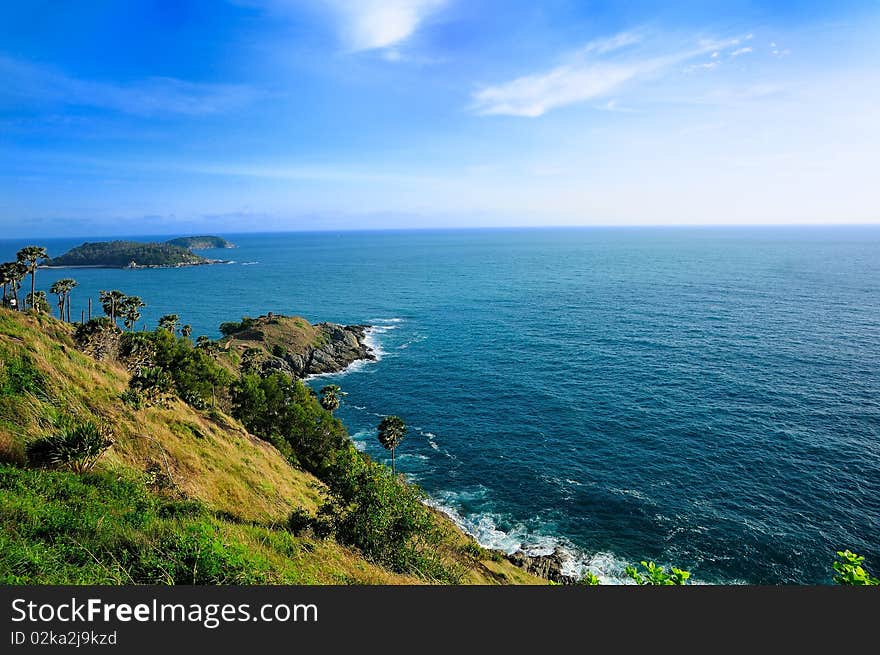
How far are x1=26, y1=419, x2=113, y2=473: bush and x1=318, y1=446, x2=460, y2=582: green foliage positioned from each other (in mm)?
11274

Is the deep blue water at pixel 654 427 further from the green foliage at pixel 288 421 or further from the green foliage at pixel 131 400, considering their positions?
the green foliage at pixel 131 400

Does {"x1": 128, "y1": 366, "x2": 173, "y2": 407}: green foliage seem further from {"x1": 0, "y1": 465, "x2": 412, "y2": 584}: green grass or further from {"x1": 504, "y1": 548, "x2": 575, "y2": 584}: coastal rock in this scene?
{"x1": 504, "y1": 548, "x2": 575, "y2": 584}: coastal rock

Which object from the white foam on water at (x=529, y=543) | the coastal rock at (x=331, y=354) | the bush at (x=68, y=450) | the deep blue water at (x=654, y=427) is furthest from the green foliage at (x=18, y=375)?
the coastal rock at (x=331, y=354)

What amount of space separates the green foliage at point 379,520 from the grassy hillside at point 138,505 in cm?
94

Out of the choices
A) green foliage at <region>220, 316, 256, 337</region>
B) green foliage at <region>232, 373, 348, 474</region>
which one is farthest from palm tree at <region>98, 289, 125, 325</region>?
green foliage at <region>232, 373, 348, 474</region>

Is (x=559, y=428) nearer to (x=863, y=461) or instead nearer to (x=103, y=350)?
(x=863, y=461)

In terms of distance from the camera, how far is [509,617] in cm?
1087

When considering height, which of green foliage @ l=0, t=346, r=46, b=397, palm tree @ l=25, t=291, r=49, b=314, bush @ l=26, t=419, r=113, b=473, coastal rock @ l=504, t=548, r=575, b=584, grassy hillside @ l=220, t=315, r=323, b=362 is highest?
palm tree @ l=25, t=291, r=49, b=314

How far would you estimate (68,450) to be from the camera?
66.1ft

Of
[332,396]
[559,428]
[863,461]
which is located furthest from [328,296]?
[863,461]

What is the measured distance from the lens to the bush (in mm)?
20047

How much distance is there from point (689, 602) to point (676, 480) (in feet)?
164

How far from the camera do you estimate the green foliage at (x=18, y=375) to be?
83.6 ft

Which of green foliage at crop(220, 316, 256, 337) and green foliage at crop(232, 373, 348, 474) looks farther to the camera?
green foliage at crop(220, 316, 256, 337)
